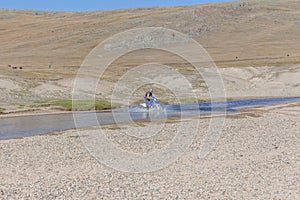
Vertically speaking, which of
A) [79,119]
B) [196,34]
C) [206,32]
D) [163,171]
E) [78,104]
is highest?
[206,32]

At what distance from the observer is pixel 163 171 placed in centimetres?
1989

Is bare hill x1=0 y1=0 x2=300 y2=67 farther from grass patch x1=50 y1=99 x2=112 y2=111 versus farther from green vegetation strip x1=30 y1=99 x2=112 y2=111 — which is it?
green vegetation strip x1=30 y1=99 x2=112 y2=111

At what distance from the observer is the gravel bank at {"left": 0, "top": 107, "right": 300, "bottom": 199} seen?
1625cm

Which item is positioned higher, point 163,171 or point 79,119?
point 79,119

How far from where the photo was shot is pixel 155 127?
34594 mm

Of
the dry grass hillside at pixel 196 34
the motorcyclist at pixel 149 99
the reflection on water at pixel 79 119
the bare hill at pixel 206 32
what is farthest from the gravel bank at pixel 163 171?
the bare hill at pixel 206 32

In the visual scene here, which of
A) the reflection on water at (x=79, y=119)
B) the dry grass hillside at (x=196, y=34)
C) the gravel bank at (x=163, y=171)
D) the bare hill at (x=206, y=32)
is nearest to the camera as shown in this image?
the gravel bank at (x=163, y=171)

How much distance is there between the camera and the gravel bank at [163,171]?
16.2 m

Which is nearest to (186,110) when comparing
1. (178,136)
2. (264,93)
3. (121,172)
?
(178,136)

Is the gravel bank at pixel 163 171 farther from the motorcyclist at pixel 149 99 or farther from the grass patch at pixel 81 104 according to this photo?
the grass patch at pixel 81 104

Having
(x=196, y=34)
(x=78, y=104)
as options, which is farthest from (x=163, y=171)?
(x=196, y=34)

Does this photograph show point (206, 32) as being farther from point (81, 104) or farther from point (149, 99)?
point (149, 99)

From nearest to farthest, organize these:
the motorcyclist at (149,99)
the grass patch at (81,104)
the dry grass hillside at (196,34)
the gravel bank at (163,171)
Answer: the gravel bank at (163,171), the motorcyclist at (149,99), the grass patch at (81,104), the dry grass hillside at (196,34)

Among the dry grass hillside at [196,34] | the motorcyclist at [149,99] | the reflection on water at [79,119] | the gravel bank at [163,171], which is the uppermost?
the dry grass hillside at [196,34]
